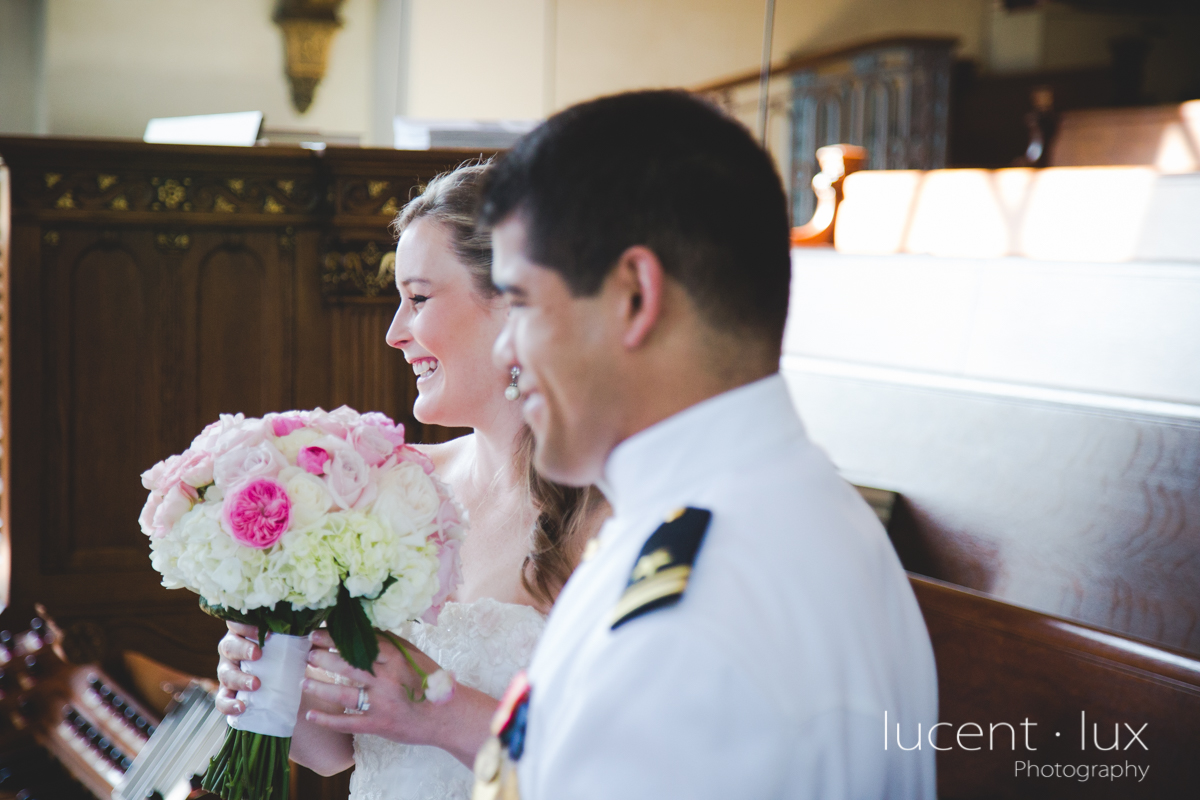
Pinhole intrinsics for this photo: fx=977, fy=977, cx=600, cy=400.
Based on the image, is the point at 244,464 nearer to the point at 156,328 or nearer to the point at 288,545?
the point at 288,545

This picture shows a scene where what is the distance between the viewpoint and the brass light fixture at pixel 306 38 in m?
6.14

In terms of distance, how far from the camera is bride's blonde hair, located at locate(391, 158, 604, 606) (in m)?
1.72

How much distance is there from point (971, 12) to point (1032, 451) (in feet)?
27.3

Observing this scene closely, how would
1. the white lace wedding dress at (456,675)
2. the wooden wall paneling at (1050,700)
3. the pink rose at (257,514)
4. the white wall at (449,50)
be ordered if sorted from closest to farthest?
the pink rose at (257,514) < the white lace wedding dress at (456,675) < the wooden wall paneling at (1050,700) < the white wall at (449,50)

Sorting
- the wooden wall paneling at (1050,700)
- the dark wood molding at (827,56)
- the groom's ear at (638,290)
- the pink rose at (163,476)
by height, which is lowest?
the wooden wall paneling at (1050,700)

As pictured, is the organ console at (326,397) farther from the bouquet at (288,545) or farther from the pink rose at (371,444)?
the pink rose at (371,444)

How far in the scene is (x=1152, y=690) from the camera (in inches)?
78.0

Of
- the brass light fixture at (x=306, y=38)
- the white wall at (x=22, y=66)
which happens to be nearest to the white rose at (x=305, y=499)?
the white wall at (x=22, y=66)

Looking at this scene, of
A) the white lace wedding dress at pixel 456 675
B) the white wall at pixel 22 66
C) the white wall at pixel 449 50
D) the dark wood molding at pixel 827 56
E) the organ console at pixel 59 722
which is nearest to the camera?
the white lace wedding dress at pixel 456 675

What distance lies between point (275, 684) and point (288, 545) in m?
0.22

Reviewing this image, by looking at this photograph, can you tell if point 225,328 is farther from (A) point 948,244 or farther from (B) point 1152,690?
(A) point 948,244

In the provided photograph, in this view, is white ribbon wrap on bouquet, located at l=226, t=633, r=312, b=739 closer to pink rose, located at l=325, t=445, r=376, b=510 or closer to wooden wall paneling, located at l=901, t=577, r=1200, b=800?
pink rose, located at l=325, t=445, r=376, b=510

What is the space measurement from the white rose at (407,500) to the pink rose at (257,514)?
0.43ft

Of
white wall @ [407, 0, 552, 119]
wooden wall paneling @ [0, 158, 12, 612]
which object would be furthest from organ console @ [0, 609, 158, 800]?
white wall @ [407, 0, 552, 119]
